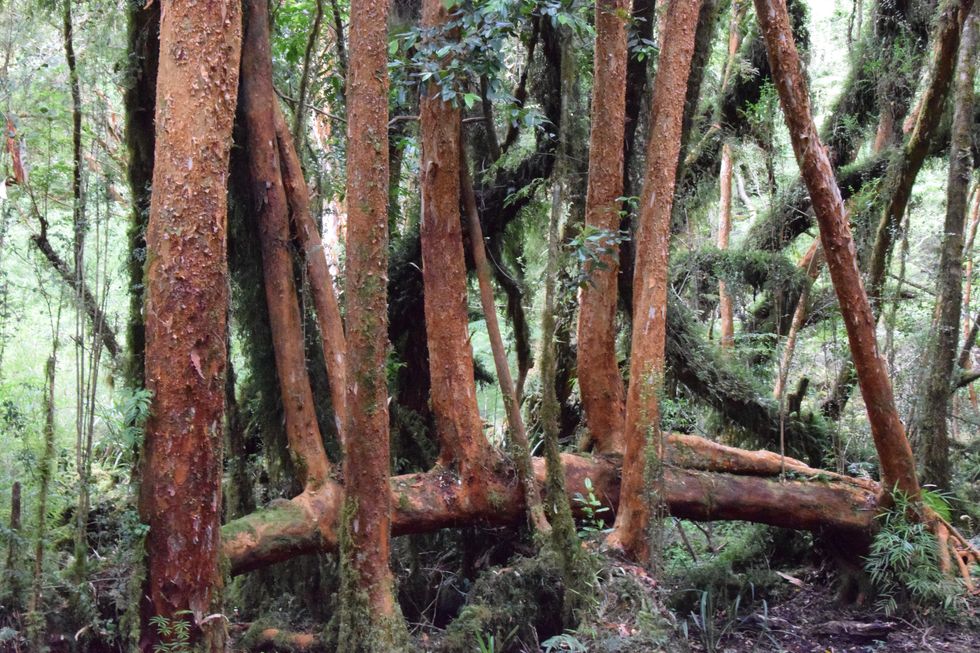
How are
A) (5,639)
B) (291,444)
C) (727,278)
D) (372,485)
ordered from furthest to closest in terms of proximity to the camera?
1. (727,278)
2. (291,444)
3. (372,485)
4. (5,639)

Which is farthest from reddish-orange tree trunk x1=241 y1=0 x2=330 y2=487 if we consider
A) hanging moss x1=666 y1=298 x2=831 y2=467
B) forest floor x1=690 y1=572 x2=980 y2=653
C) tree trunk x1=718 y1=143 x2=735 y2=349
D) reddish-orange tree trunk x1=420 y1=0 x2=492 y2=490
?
tree trunk x1=718 y1=143 x2=735 y2=349

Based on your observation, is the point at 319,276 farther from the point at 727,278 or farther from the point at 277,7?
the point at 727,278

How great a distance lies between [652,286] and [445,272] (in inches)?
63.8

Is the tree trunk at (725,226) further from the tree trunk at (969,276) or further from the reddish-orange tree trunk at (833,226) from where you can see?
the reddish-orange tree trunk at (833,226)

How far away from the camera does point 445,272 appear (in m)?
6.10

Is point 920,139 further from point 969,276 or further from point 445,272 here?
point 445,272

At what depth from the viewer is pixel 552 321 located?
18.1ft

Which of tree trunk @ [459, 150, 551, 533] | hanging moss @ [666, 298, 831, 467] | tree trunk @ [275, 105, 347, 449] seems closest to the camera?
tree trunk @ [459, 150, 551, 533]

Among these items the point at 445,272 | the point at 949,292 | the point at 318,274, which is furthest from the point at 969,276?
the point at 318,274

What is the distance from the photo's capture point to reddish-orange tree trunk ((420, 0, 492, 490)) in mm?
6086

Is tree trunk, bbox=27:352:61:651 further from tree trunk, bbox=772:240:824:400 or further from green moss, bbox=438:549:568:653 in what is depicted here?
tree trunk, bbox=772:240:824:400

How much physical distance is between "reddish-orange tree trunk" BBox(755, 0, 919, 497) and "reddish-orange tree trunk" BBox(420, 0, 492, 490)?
8.87 feet

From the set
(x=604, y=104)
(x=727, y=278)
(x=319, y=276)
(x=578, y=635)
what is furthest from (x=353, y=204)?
(x=727, y=278)

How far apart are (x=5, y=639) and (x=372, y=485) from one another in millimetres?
2259
